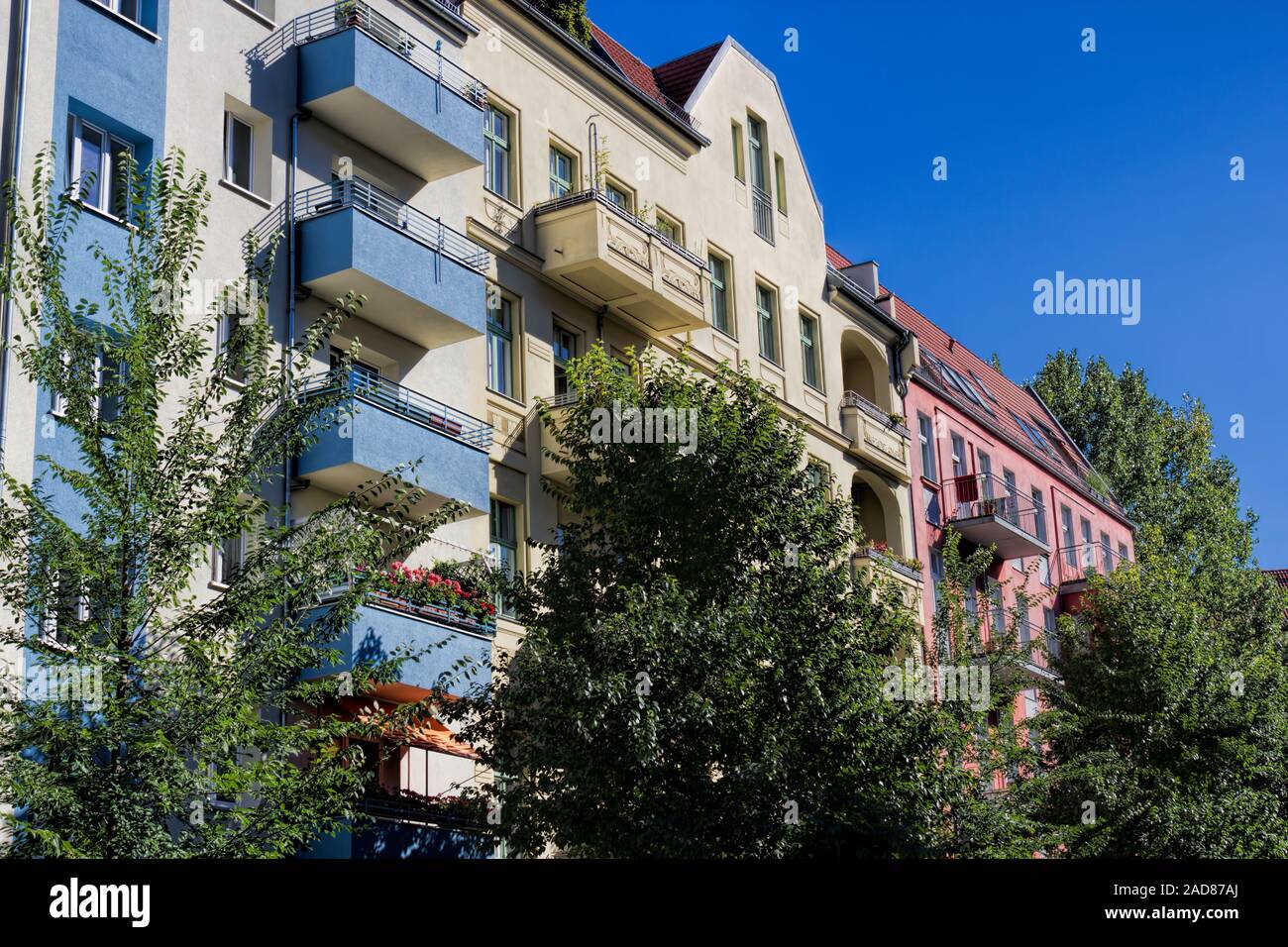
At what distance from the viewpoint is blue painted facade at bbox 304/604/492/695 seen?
2083cm

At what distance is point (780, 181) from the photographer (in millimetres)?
37125

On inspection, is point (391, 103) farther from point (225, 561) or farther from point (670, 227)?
point (670, 227)

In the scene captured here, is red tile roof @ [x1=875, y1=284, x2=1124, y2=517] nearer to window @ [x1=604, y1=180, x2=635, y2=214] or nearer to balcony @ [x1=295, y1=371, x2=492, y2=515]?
window @ [x1=604, y1=180, x2=635, y2=214]

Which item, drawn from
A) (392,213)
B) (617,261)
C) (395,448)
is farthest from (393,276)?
(617,261)

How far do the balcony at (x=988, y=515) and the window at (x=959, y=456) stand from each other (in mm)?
637

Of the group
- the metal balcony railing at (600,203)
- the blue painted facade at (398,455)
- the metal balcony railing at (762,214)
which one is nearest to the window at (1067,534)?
the metal balcony railing at (762,214)

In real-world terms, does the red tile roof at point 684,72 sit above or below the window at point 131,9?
above

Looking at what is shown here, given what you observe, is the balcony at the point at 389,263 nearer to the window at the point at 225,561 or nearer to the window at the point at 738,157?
the window at the point at 225,561

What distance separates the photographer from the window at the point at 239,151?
23141 mm

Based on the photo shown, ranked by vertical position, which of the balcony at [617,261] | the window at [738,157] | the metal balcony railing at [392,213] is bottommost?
the metal balcony railing at [392,213]

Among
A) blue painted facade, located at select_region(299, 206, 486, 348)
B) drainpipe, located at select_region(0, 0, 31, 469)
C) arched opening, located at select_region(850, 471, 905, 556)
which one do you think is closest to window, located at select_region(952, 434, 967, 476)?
arched opening, located at select_region(850, 471, 905, 556)

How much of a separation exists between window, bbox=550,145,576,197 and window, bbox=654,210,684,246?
2264 mm

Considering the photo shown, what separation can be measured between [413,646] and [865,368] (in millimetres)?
21881
